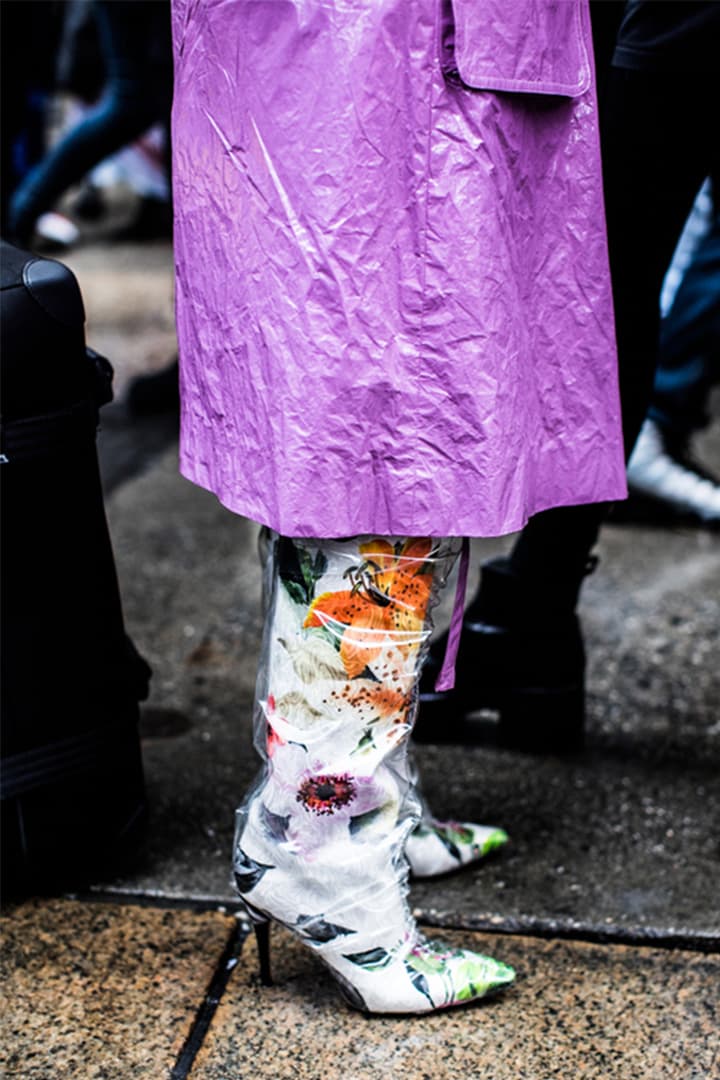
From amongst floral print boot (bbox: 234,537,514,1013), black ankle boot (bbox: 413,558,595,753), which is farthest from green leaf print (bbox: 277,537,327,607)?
black ankle boot (bbox: 413,558,595,753)

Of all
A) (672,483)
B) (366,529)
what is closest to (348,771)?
(366,529)

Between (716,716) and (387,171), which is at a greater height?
(387,171)

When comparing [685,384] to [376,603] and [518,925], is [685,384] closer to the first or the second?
[518,925]

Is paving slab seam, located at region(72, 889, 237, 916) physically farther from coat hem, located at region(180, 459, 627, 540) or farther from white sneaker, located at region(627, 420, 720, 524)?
white sneaker, located at region(627, 420, 720, 524)

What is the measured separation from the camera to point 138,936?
5.73 ft

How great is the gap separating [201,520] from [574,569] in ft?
4.68

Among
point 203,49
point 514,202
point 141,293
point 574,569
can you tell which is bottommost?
point 141,293

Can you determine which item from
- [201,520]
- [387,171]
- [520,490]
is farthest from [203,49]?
[201,520]

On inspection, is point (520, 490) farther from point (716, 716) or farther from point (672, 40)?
point (716, 716)

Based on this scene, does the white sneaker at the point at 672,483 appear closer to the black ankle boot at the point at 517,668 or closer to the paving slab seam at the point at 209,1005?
the black ankle boot at the point at 517,668

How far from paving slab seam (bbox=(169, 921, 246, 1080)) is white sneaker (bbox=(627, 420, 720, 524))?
5.66 feet

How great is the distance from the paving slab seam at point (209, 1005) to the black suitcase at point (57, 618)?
0.23 metres

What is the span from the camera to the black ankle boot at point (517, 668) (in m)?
2.06

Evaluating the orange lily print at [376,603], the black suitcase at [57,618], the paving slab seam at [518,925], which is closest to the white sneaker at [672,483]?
the paving slab seam at [518,925]
